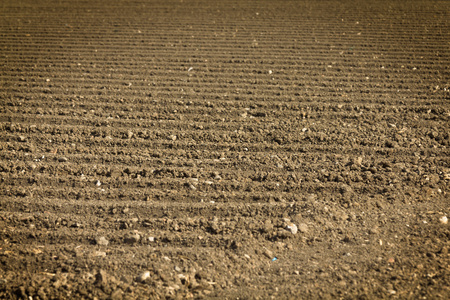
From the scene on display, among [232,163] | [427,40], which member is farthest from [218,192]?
[427,40]

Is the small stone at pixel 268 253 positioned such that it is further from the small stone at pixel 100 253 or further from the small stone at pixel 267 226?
the small stone at pixel 100 253

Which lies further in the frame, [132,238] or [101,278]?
[132,238]

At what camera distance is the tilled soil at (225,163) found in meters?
2.89

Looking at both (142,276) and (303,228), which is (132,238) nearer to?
(142,276)

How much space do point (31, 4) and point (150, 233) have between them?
8.27 metres

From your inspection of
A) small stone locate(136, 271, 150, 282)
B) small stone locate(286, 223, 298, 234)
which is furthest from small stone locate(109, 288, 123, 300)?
small stone locate(286, 223, 298, 234)

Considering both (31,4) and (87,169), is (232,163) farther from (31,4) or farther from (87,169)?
(31,4)

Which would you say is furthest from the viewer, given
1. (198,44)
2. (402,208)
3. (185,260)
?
(198,44)

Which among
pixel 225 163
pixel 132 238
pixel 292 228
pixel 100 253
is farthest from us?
pixel 225 163

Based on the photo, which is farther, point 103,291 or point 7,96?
point 7,96

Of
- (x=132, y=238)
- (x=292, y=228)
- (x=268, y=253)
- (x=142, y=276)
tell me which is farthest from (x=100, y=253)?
(x=292, y=228)

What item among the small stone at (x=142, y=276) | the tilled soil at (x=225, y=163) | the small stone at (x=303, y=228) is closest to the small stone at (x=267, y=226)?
the tilled soil at (x=225, y=163)

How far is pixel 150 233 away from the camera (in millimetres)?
3225

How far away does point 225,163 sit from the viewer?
408cm
